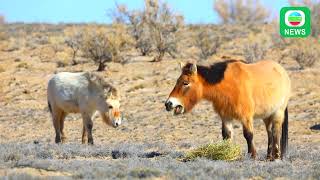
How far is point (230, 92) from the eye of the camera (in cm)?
1069

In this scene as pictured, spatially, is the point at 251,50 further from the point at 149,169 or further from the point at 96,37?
the point at 149,169

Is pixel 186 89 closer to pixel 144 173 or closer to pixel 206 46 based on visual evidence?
pixel 144 173

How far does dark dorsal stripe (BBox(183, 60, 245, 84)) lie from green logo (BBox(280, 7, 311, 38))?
19943 mm

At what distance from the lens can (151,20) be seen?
32.9 m

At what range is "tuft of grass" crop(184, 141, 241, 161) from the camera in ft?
36.0

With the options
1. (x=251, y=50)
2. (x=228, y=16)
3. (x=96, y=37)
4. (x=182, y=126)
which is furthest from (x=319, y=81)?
(x=228, y=16)

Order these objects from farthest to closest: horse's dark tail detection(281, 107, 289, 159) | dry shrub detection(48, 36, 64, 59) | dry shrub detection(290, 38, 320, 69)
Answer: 1. dry shrub detection(48, 36, 64, 59)
2. dry shrub detection(290, 38, 320, 69)
3. horse's dark tail detection(281, 107, 289, 159)

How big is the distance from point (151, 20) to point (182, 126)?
13895 millimetres

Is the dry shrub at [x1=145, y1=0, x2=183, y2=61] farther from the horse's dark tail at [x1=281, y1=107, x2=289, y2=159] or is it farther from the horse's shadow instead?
the horse's dark tail at [x1=281, y1=107, x2=289, y2=159]

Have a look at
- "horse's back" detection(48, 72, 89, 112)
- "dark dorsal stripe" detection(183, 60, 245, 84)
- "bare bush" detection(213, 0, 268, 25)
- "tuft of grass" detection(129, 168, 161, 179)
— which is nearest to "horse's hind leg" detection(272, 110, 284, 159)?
"dark dorsal stripe" detection(183, 60, 245, 84)

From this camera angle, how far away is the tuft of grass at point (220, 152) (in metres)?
11.0

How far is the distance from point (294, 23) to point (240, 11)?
23.1 m

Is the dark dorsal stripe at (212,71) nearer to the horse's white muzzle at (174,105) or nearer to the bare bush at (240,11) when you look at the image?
the horse's white muzzle at (174,105)

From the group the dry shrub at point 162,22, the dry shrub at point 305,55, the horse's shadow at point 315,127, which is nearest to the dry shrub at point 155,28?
the dry shrub at point 162,22
